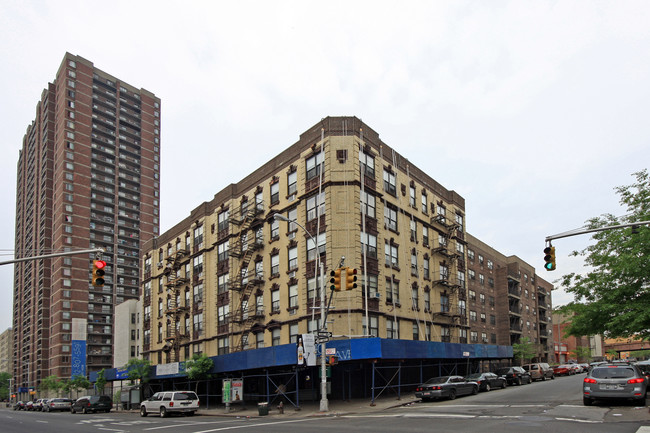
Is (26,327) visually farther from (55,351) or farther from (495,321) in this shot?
(495,321)

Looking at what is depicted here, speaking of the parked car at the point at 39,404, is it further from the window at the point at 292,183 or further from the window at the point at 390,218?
the window at the point at 390,218

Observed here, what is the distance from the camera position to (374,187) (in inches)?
1553

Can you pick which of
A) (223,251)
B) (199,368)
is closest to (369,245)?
(199,368)

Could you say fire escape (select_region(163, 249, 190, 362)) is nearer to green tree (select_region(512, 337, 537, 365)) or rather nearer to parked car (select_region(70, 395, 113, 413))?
parked car (select_region(70, 395, 113, 413))

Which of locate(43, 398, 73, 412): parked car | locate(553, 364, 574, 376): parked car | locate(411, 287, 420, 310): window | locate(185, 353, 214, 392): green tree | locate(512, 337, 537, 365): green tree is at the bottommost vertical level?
locate(43, 398, 73, 412): parked car

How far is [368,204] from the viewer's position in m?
38.6

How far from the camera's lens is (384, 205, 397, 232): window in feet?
133

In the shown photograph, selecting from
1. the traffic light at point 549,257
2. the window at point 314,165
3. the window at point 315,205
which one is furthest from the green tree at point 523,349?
the traffic light at point 549,257

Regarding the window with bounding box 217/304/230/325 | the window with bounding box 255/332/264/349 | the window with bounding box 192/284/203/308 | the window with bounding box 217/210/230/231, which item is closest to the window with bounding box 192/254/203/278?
the window with bounding box 192/284/203/308

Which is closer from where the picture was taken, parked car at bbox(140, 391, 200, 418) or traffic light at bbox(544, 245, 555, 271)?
traffic light at bbox(544, 245, 555, 271)

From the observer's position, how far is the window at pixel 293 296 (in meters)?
38.6

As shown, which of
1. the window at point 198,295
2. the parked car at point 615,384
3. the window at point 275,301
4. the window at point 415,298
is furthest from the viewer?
the window at point 198,295

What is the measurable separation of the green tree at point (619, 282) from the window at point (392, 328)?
450 inches

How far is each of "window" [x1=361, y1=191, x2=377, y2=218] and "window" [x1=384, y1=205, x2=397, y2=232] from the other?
5.68 ft
